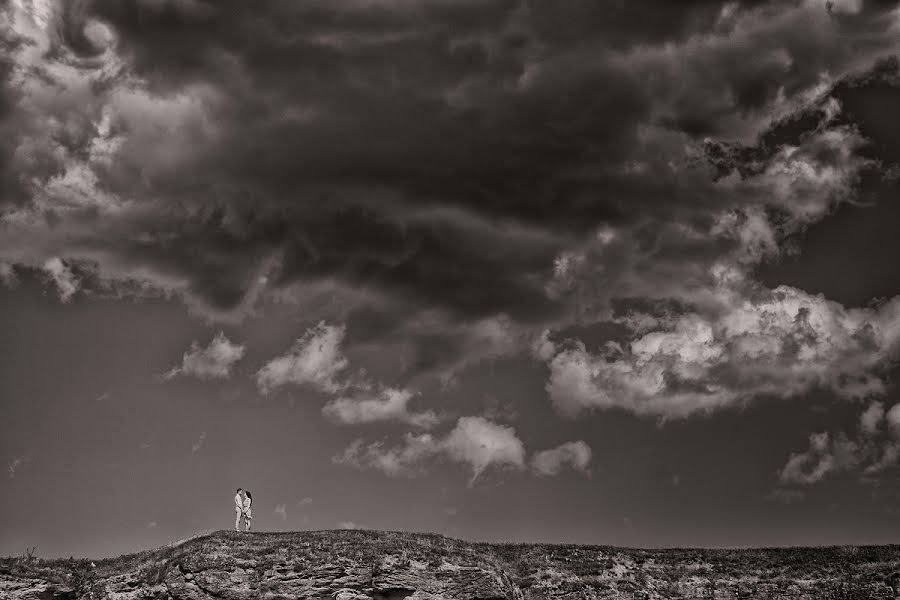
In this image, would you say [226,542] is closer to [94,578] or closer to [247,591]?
[247,591]

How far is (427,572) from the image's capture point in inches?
1858

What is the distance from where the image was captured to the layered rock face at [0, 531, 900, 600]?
45812 millimetres

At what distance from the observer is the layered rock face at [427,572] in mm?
45812

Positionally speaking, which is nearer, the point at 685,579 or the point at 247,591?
the point at 247,591

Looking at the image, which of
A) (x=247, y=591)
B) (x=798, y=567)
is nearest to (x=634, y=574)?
(x=798, y=567)

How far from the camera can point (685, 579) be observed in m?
49.3

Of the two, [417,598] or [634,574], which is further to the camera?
[634,574]

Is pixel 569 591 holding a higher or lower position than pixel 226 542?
lower

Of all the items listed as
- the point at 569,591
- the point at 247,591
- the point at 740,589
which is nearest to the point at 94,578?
the point at 247,591

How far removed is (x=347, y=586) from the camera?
1811 inches

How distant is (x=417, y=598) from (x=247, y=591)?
9290 millimetres

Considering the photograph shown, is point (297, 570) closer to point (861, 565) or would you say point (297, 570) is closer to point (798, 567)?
point (798, 567)

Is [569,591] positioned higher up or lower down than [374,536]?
lower down

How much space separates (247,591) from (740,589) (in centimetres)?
2820
